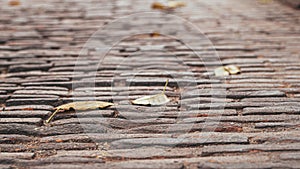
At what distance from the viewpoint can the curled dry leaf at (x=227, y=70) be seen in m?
3.81

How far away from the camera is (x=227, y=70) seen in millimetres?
3887

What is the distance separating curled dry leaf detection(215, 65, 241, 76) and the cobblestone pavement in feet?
0.22

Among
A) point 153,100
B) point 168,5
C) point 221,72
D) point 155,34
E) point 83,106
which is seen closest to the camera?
point 83,106

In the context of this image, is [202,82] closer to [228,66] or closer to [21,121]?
[228,66]

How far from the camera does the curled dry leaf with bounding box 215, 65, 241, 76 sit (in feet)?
12.5

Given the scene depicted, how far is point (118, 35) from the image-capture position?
17.5ft

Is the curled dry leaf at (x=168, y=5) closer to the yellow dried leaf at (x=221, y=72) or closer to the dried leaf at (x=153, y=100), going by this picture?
the yellow dried leaf at (x=221, y=72)

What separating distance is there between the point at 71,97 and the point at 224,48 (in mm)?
1905

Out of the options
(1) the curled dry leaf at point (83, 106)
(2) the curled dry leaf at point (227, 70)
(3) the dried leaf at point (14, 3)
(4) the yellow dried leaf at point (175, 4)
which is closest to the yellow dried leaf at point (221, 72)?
(2) the curled dry leaf at point (227, 70)

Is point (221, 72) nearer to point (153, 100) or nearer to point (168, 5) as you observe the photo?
point (153, 100)

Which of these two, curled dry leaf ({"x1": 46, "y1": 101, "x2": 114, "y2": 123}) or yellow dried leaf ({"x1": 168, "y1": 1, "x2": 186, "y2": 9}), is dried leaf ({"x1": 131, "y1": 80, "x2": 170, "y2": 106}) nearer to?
curled dry leaf ({"x1": 46, "y1": 101, "x2": 114, "y2": 123})

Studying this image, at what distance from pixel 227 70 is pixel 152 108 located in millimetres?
1067

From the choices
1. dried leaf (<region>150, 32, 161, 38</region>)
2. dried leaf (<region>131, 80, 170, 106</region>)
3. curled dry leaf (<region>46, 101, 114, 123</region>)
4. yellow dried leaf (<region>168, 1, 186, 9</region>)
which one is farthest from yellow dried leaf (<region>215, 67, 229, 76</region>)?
yellow dried leaf (<region>168, 1, 186, 9</region>)

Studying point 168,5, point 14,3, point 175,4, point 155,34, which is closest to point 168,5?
point 168,5
